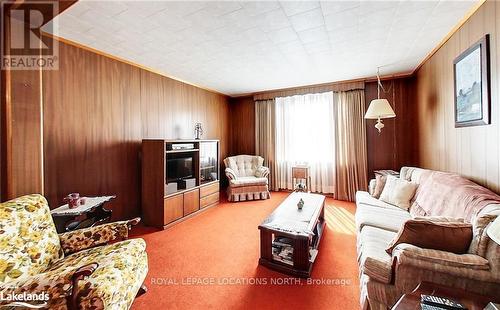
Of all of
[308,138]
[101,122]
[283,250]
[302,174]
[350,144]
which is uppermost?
[101,122]

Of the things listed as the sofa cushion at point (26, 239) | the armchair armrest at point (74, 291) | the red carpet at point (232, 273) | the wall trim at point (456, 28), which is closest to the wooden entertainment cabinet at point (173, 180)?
the red carpet at point (232, 273)

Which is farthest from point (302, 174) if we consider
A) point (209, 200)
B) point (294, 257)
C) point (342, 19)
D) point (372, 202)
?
point (342, 19)

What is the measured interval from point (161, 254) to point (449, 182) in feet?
10.5

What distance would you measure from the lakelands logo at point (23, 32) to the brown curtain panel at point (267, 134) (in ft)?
14.3

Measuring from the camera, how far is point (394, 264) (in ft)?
4.55

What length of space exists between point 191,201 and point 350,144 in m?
3.44

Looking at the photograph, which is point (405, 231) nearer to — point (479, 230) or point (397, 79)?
point (479, 230)

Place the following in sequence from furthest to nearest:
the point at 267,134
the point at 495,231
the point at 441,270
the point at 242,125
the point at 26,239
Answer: the point at 242,125 → the point at 267,134 → the point at 26,239 → the point at 441,270 → the point at 495,231

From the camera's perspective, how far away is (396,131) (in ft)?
14.2

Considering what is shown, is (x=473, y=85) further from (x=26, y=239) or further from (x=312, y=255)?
(x=26, y=239)

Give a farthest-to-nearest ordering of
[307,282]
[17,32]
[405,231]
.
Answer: [307,282] → [17,32] → [405,231]

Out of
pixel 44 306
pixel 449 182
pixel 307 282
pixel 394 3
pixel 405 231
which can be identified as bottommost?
pixel 307 282

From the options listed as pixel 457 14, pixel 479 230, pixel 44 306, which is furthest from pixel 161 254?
pixel 457 14

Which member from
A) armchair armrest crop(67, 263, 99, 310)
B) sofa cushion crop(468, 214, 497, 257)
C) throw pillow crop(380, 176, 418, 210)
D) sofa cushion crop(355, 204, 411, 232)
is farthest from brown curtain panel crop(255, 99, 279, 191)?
armchair armrest crop(67, 263, 99, 310)
